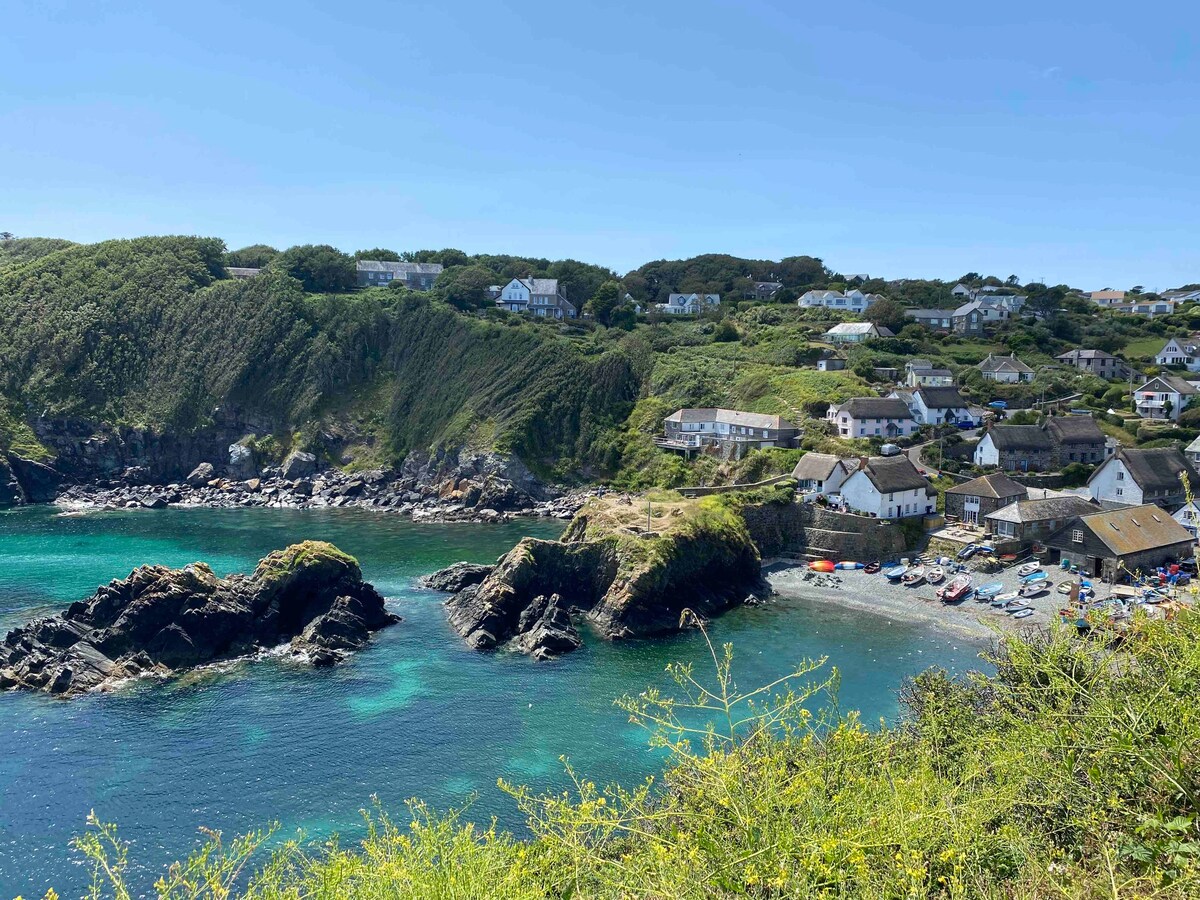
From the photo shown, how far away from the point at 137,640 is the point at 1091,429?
72.8 meters

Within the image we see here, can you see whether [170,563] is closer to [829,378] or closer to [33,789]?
[33,789]

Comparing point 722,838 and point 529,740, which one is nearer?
point 722,838

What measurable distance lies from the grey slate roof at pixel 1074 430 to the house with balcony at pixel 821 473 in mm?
19366

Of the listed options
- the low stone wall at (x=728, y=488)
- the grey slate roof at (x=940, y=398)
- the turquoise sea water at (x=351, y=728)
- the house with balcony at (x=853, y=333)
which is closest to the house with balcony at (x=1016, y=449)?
the grey slate roof at (x=940, y=398)

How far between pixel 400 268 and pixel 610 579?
9670 cm

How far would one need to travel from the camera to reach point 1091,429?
73688mm

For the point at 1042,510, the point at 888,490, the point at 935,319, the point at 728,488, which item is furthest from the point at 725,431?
the point at 935,319

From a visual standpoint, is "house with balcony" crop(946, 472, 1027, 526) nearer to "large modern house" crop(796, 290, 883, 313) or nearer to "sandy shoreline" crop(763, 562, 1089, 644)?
"sandy shoreline" crop(763, 562, 1089, 644)

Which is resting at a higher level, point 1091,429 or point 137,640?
point 1091,429

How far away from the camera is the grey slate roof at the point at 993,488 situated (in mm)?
60594

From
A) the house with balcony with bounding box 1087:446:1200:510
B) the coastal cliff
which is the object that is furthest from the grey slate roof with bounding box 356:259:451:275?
the house with balcony with bounding box 1087:446:1200:510

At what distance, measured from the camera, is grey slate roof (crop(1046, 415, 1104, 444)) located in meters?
72.3

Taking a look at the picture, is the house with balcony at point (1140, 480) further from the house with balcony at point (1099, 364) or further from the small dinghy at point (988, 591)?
the house with balcony at point (1099, 364)

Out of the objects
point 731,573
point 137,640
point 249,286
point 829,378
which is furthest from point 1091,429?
point 249,286
